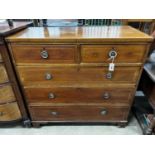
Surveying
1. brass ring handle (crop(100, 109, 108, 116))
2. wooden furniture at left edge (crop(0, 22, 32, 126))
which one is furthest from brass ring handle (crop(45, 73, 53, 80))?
brass ring handle (crop(100, 109, 108, 116))

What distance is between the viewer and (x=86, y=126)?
1527 millimetres

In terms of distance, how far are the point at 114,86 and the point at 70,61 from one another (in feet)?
1.41

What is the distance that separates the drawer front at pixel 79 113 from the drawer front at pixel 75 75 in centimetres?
31

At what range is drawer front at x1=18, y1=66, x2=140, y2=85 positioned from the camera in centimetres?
110

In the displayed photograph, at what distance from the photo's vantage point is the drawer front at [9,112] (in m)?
1.30

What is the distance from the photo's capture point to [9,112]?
4.39ft

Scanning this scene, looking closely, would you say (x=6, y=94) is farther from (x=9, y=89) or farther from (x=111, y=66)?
(x=111, y=66)

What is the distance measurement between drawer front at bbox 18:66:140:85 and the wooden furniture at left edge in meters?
0.09

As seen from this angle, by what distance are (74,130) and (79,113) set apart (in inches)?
9.1

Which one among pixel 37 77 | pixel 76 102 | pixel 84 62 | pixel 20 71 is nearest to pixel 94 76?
pixel 84 62

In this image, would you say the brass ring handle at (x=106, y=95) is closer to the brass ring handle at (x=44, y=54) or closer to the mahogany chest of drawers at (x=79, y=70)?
the mahogany chest of drawers at (x=79, y=70)

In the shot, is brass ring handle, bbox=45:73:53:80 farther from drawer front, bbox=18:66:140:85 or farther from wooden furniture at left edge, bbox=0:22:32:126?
wooden furniture at left edge, bbox=0:22:32:126
